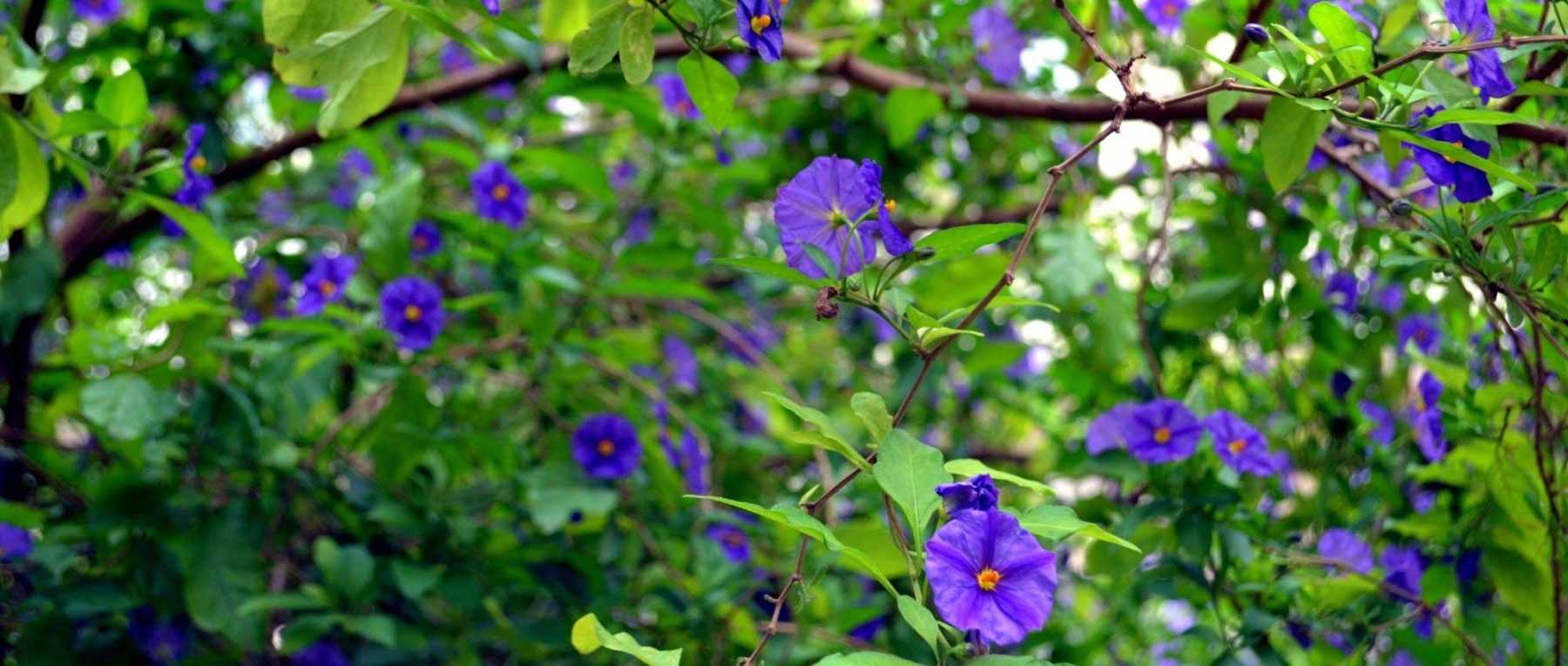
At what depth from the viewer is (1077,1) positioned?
6.08 ft

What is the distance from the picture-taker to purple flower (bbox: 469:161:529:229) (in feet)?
6.54

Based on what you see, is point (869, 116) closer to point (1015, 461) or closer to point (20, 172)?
point (1015, 461)

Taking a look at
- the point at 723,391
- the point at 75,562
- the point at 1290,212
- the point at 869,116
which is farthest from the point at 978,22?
the point at 75,562

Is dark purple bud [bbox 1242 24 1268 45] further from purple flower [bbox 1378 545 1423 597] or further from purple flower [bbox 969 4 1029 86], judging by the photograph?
purple flower [bbox 969 4 1029 86]

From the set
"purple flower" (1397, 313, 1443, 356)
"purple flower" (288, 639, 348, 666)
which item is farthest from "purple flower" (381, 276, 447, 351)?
"purple flower" (1397, 313, 1443, 356)

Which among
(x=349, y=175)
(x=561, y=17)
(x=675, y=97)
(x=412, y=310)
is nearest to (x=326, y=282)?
(x=412, y=310)

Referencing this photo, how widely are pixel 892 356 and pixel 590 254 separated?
0.69m

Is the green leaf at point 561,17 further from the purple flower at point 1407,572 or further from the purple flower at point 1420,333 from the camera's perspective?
the purple flower at point 1420,333

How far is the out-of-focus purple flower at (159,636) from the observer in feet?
5.63

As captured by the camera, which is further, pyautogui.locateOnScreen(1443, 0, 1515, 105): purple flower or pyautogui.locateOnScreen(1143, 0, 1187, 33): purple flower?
pyautogui.locateOnScreen(1143, 0, 1187, 33): purple flower

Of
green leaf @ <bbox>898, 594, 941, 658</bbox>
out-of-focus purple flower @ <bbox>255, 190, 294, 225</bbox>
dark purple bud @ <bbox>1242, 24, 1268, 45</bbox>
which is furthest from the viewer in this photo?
out-of-focus purple flower @ <bbox>255, 190, 294, 225</bbox>

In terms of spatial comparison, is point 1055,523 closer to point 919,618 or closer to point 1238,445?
point 919,618

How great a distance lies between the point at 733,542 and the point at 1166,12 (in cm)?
95

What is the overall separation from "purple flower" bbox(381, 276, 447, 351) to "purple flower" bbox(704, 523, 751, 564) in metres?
0.49
